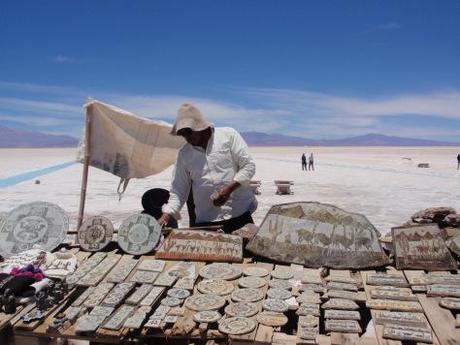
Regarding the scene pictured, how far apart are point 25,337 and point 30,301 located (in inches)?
14.7

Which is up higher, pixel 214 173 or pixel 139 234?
pixel 214 173

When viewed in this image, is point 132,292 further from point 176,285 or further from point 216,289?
point 216,289

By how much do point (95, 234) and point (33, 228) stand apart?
1.97ft

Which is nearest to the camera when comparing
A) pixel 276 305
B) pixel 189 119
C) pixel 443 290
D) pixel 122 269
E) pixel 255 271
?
pixel 276 305

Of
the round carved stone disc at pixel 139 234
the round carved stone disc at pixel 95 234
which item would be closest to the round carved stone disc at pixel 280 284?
the round carved stone disc at pixel 139 234

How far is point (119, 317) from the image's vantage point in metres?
2.99

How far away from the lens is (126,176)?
5.97m

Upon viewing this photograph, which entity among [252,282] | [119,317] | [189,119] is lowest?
[119,317]

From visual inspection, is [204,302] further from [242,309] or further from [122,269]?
[122,269]

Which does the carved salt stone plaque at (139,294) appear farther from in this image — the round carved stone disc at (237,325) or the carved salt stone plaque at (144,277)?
the round carved stone disc at (237,325)

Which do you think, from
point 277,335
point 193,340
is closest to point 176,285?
point 193,340

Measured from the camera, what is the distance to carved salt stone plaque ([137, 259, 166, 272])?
3811 mm

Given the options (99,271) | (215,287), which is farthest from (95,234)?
(215,287)

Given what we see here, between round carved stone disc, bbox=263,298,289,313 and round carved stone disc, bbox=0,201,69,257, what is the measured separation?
2286 mm
